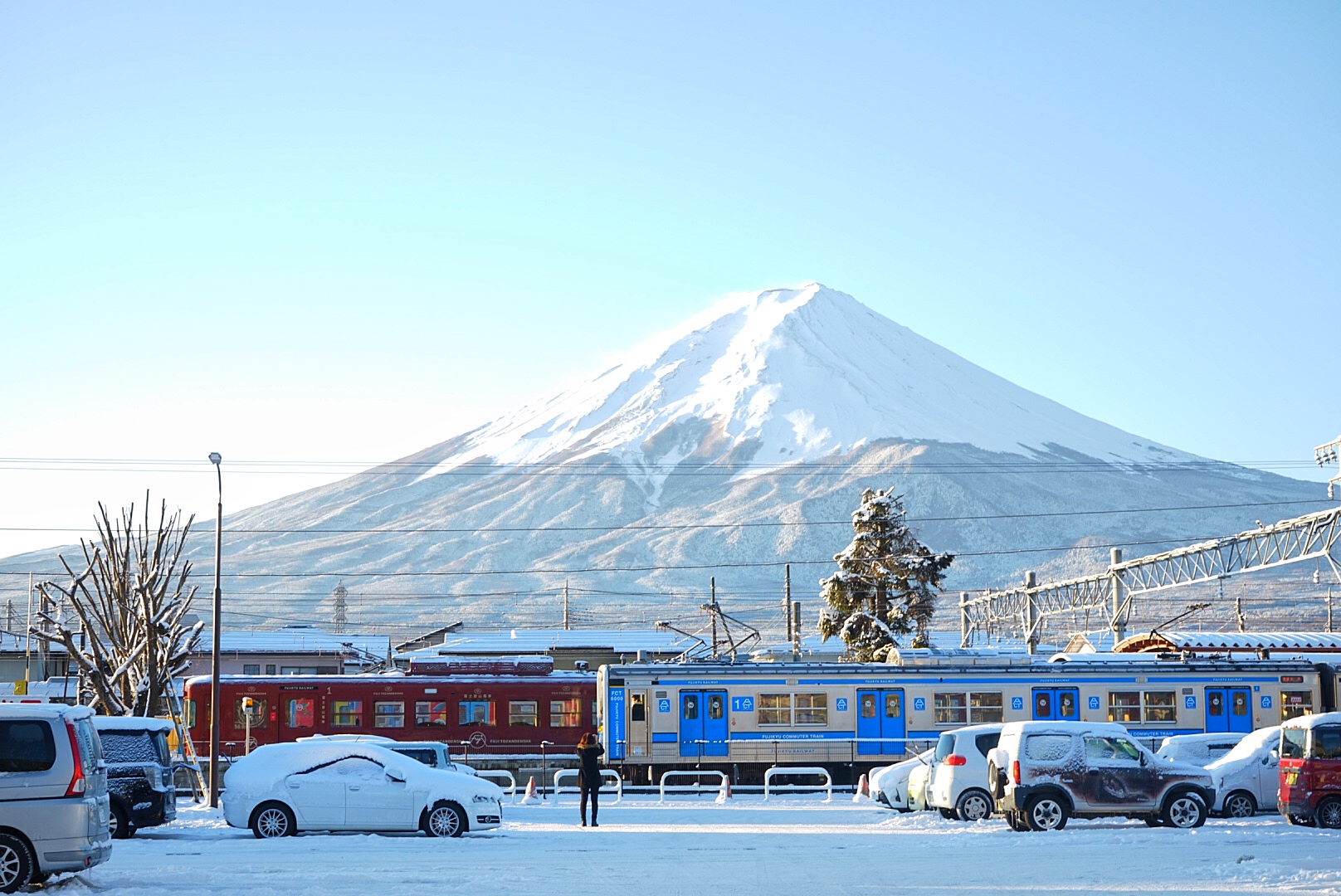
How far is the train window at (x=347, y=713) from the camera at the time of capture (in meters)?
38.8

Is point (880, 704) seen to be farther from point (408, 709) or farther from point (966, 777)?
point (966, 777)

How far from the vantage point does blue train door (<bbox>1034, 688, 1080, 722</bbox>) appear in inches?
1403

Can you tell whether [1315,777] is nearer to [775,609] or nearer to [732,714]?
[732,714]

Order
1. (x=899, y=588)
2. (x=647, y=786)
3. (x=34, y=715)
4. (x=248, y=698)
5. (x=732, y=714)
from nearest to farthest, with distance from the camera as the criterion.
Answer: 1. (x=34, y=715)
2. (x=647, y=786)
3. (x=732, y=714)
4. (x=248, y=698)
5. (x=899, y=588)

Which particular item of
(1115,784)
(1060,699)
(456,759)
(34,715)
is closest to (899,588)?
(1060,699)

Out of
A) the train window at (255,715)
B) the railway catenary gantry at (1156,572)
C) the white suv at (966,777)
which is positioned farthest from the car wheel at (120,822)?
the railway catenary gantry at (1156,572)

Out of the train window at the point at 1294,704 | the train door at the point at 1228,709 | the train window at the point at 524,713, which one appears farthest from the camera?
the train window at the point at 524,713

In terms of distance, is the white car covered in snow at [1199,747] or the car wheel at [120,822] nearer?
the car wheel at [120,822]

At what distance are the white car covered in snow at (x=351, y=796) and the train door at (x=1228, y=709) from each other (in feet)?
70.4

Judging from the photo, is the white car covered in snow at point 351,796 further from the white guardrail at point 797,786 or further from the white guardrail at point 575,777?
the white guardrail at point 797,786

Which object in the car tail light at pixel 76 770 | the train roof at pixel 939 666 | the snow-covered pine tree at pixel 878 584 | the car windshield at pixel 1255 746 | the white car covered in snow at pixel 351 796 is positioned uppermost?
the snow-covered pine tree at pixel 878 584

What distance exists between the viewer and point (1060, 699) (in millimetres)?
35719

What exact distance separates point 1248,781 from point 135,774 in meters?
16.2

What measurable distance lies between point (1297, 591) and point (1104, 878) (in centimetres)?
18660
